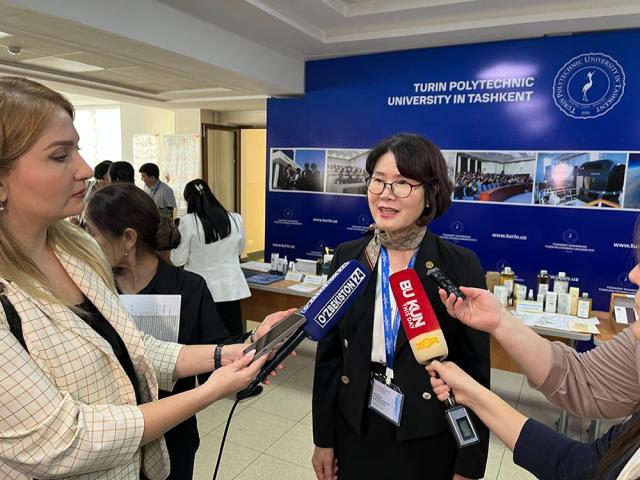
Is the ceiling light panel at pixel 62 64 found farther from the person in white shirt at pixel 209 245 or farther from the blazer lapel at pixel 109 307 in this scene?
the blazer lapel at pixel 109 307

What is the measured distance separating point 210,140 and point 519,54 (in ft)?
17.4

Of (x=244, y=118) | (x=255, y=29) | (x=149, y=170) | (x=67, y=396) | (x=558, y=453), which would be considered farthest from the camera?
(x=244, y=118)

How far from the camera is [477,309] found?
1.20 metres

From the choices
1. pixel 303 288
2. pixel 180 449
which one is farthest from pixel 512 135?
pixel 180 449

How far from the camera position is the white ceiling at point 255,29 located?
3.03m

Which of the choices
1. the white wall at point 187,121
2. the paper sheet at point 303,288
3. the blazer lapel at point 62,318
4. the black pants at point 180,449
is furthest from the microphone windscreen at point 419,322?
the white wall at point 187,121

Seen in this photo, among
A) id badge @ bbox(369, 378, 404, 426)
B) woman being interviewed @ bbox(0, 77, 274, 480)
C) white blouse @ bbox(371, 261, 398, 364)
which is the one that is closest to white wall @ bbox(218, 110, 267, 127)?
white blouse @ bbox(371, 261, 398, 364)

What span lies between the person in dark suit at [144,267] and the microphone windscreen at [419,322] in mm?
612

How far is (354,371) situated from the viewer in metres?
1.39

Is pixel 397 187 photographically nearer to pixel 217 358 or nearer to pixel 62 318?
pixel 217 358

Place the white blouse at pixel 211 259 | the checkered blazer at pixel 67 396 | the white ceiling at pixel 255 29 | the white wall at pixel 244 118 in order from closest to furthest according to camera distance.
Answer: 1. the checkered blazer at pixel 67 396
2. the white ceiling at pixel 255 29
3. the white blouse at pixel 211 259
4. the white wall at pixel 244 118

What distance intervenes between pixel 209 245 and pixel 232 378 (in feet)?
8.13

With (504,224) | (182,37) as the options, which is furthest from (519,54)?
(182,37)

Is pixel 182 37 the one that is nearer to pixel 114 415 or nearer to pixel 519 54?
pixel 519 54
